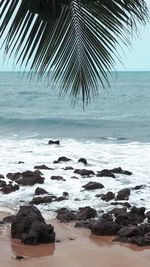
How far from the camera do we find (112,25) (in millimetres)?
2121

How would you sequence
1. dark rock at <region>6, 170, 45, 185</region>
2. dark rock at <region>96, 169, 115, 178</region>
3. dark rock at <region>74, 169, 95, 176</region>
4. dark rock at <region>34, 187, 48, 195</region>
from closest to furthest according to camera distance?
dark rock at <region>34, 187, 48, 195</region>
dark rock at <region>6, 170, 45, 185</region>
dark rock at <region>96, 169, 115, 178</region>
dark rock at <region>74, 169, 95, 176</region>

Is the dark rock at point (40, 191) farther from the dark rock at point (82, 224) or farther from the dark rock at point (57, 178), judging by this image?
the dark rock at point (82, 224)

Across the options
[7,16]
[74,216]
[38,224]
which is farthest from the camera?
[74,216]

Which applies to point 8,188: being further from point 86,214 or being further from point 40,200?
point 86,214

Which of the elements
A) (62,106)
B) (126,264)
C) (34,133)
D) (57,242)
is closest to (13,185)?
(57,242)

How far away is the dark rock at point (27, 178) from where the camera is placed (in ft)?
39.0

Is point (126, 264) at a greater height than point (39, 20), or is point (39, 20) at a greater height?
point (39, 20)

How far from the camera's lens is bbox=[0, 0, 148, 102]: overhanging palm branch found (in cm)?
200

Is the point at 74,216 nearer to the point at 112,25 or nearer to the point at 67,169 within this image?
the point at 67,169

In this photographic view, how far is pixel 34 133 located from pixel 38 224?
20368 millimetres

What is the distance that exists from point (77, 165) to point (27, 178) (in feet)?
10.7

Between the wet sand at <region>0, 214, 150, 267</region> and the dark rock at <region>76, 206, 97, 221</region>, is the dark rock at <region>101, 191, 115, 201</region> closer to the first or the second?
Result: the dark rock at <region>76, 206, 97, 221</region>

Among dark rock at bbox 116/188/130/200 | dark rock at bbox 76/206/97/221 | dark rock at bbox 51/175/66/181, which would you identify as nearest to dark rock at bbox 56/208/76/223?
dark rock at bbox 76/206/97/221

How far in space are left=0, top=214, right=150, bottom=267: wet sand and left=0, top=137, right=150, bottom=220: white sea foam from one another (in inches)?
72.3
